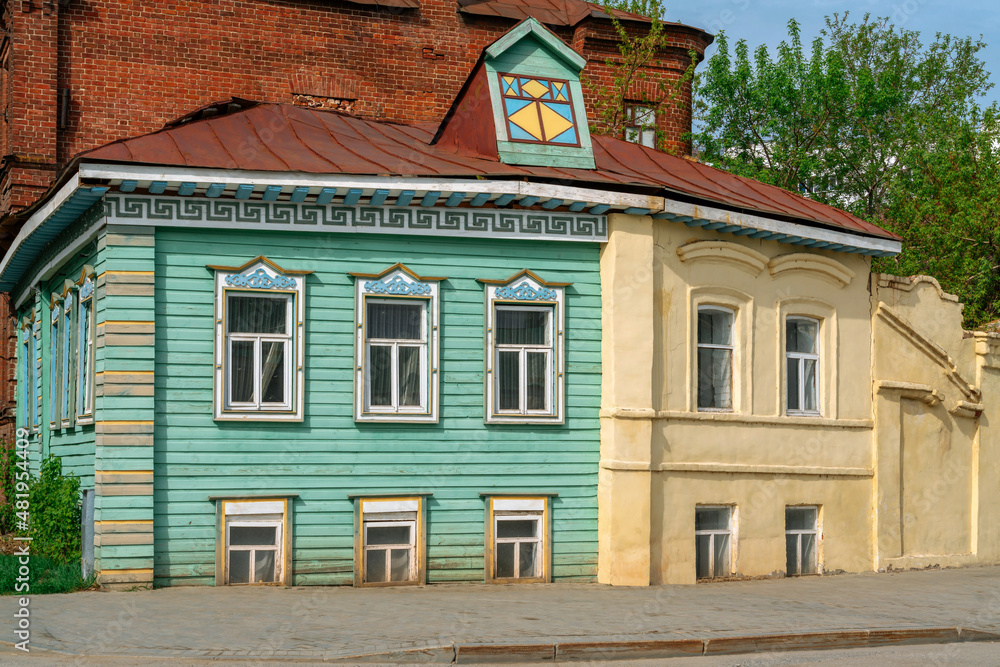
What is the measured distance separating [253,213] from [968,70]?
30.3 meters

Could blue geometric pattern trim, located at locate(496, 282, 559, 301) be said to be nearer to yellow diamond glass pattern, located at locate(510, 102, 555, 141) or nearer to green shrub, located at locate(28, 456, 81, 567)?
yellow diamond glass pattern, located at locate(510, 102, 555, 141)

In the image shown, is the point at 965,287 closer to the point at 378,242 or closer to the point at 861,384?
the point at 861,384

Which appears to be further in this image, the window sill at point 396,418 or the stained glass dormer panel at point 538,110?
the stained glass dormer panel at point 538,110

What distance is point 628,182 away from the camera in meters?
13.8

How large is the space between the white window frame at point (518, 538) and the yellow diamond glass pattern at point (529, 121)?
448 centimetres

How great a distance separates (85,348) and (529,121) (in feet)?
20.0

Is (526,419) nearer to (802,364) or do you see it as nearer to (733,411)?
(733,411)

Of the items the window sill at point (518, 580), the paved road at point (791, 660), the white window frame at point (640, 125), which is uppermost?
the white window frame at point (640, 125)

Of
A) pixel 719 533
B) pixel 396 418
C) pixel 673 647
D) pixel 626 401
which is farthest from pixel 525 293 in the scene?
pixel 673 647

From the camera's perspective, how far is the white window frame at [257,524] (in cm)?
1256

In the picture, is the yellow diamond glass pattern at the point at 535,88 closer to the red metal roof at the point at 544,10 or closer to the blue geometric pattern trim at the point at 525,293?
the blue geometric pattern trim at the point at 525,293

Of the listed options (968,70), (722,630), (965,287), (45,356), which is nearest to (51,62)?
(45,356)

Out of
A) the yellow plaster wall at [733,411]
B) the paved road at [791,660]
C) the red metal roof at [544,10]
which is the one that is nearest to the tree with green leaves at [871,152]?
the red metal roof at [544,10]

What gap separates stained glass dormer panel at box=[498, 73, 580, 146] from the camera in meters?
14.4
